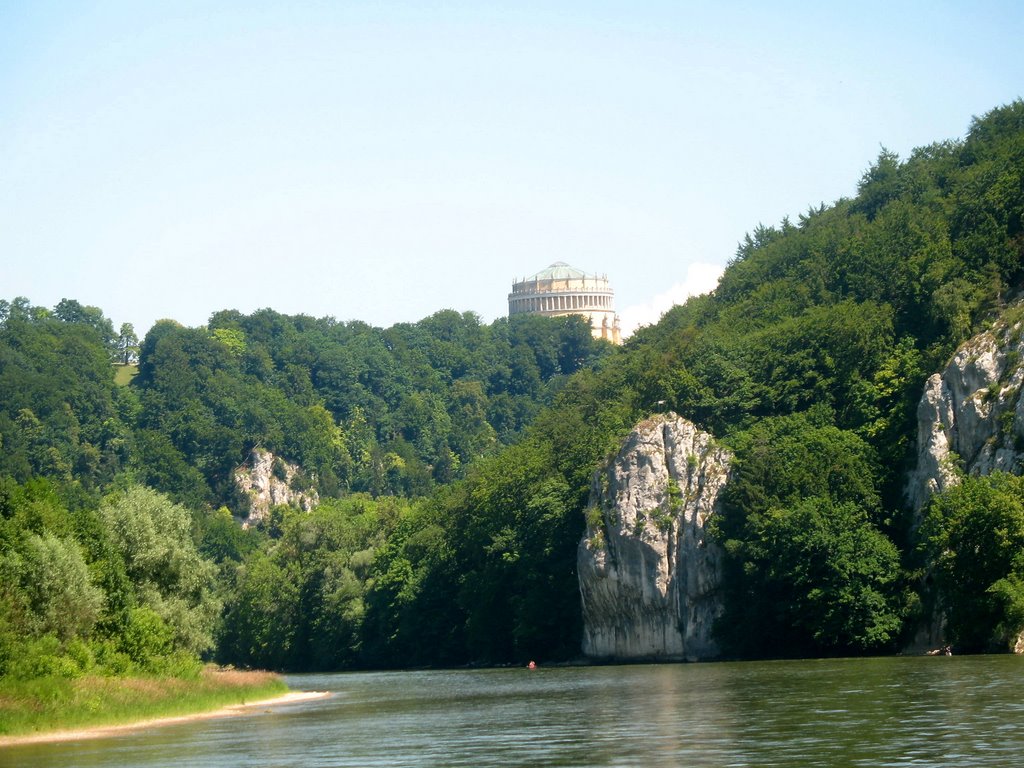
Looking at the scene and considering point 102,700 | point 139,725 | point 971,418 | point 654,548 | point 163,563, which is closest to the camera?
point 102,700

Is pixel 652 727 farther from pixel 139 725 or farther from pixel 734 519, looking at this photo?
pixel 734 519

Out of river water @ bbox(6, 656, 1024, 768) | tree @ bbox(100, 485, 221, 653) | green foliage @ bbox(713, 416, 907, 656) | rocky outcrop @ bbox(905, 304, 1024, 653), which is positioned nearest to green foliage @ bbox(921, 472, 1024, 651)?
river water @ bbox(6, 656, 1024, 768)

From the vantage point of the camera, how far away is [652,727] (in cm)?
5444

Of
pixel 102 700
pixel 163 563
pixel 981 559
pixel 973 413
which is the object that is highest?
pixel 973 413

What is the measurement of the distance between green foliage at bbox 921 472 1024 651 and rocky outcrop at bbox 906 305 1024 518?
474 cm

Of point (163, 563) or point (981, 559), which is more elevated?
point (163, 563)

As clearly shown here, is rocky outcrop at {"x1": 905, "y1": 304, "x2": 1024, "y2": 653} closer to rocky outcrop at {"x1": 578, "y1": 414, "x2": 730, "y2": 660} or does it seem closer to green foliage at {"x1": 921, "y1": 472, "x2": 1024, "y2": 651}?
green foliage at {"x1": 921, "y1": 472, "x2": 1024, "y2": 651}

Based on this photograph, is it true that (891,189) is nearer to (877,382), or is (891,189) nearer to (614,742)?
(877,382)

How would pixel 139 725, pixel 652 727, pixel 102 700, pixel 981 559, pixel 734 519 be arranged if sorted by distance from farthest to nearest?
pixel 734 519, pixel 981 559, pixel 139 725, pixel 102 700, pixel 652 727

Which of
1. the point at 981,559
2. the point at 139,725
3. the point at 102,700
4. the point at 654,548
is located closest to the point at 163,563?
the point at 139,725

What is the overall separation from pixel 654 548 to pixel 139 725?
48.0 meters

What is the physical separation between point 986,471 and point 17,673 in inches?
1910

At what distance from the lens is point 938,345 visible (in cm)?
10412

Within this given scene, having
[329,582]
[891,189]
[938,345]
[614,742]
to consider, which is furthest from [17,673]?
[891,189]
